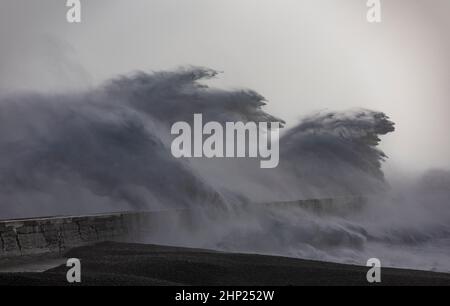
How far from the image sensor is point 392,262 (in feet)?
41.5

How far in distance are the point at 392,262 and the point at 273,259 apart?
15.4 ft

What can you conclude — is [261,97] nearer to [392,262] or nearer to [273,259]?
[392,262]

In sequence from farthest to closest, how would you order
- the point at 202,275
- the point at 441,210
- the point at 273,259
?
the point at 441,210 < the point at 273,259 < the point at 202,275

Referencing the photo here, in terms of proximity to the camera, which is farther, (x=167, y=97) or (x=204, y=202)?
(x=167, y=97)

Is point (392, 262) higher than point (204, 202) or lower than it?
lower

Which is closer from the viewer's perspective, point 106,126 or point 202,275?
point 202,275

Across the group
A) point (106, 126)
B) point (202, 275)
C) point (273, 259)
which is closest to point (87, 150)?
point (106, 126)

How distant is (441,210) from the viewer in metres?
18.9

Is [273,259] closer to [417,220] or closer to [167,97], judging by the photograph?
[167,97]

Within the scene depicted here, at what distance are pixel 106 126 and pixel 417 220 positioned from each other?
311 inches
